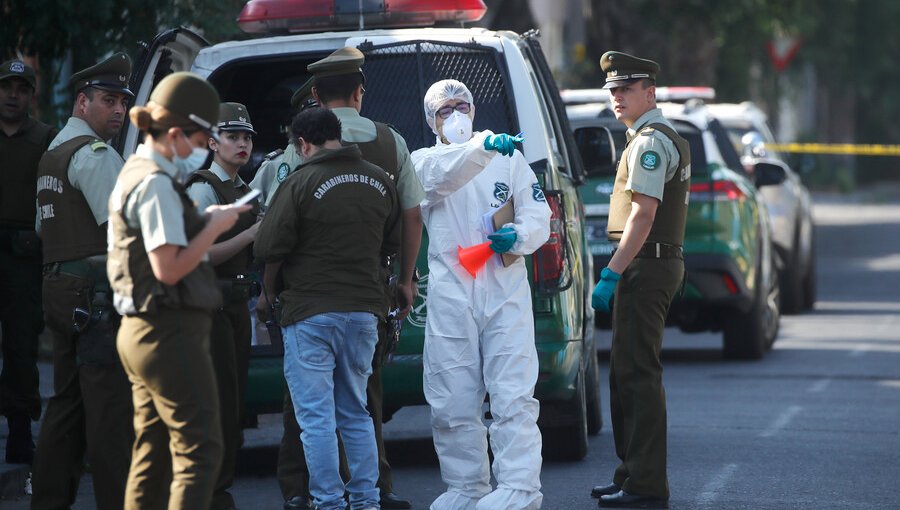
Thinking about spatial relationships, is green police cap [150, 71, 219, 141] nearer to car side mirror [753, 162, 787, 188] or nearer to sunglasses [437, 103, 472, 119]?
sunglasses [437, 103, 472, 119]

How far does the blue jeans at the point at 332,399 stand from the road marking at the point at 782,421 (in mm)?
3627

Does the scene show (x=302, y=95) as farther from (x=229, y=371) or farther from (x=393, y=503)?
(x=393, y=503)

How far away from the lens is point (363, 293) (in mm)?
6871

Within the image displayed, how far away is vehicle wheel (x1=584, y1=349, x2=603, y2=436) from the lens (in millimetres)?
9484

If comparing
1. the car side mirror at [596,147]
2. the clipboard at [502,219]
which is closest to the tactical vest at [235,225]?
the clipboard at [502,219]

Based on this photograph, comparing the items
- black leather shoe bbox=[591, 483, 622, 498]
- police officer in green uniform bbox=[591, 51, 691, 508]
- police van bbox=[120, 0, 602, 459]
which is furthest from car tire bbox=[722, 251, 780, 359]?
police officer in green uniform bbox=[591, 51, 691, 508]

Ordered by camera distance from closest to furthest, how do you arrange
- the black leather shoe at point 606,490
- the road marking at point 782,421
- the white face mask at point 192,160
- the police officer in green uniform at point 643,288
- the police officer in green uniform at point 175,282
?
the police officer in green uniform at point 175,282
the white face mask at point 192,160
the police officer in green uniform at point 643,288
the black leather shoe at point 606,490
the road marking at point 782,421

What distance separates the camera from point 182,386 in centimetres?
555

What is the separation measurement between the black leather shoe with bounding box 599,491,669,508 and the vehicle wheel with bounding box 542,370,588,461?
100 centimetres

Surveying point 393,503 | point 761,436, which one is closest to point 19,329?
point 393,503

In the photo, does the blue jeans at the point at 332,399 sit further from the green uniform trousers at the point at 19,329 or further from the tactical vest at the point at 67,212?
the green uniform trousers at the point at 19,329

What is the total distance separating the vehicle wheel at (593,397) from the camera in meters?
9.48

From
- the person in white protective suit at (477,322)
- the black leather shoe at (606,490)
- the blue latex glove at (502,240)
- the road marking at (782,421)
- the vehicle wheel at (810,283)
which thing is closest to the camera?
the blue latex glove at (502,240)

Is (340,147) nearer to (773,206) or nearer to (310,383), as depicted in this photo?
(310,383)
